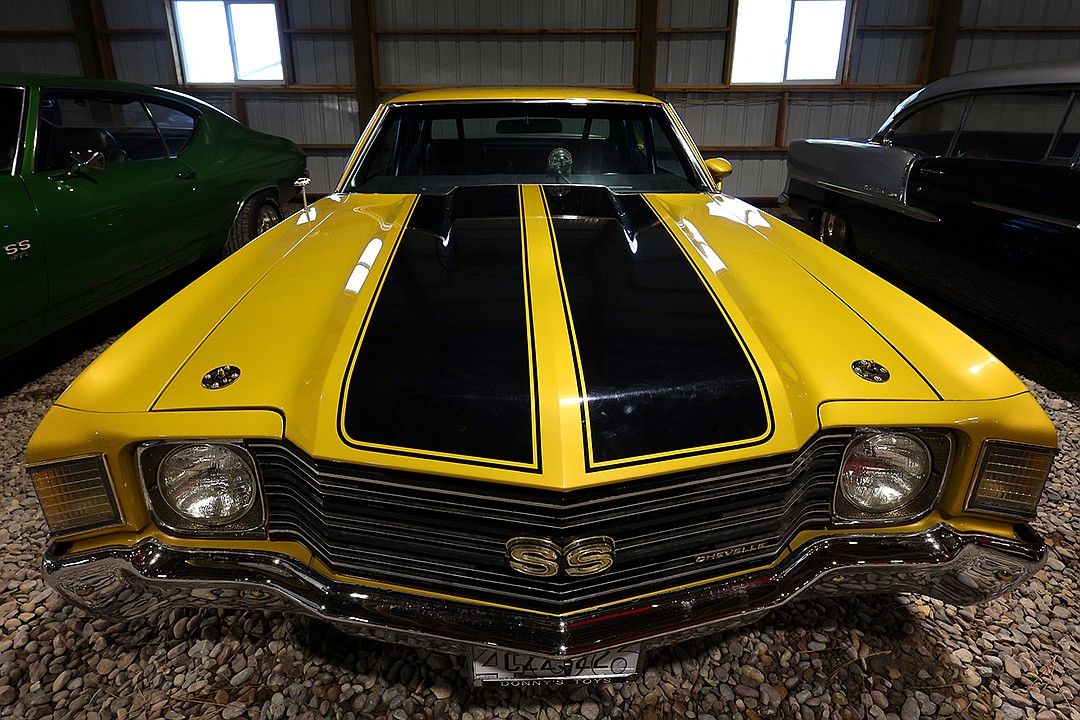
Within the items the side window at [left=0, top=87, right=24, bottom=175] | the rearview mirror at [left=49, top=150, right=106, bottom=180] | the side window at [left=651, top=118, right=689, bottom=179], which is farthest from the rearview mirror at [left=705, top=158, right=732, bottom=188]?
the side window at [left=0, top=87, right=24, bottom=175]

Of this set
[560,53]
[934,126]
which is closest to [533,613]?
[934,126]

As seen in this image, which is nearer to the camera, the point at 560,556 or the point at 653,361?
the point at 560,556

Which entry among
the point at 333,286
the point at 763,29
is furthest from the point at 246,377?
the point at 763,29

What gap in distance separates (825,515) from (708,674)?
604 mm

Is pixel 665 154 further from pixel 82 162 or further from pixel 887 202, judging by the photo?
pixel 82 162

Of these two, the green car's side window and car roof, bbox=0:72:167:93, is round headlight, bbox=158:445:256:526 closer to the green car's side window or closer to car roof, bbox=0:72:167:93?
the green car's side window

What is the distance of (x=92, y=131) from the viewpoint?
11.8ft

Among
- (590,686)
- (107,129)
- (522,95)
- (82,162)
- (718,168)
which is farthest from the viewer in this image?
(107,129)

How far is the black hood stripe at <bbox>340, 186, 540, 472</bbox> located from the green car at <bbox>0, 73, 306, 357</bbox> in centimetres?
214

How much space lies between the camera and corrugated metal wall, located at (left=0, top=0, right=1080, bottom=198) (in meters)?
8.52

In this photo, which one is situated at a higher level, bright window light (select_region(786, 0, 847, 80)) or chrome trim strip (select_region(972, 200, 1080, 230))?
bright window light (select_region(786, 0, 847, 80))

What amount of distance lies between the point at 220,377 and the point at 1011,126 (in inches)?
161

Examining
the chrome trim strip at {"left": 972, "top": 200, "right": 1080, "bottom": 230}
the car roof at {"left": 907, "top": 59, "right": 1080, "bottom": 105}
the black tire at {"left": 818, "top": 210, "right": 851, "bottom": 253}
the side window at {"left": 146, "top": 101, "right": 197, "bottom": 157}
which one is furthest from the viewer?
the black tire at {"left": 818, "top": 210, "right": 851, "bottom": 253}

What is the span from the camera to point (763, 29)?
8758mm
